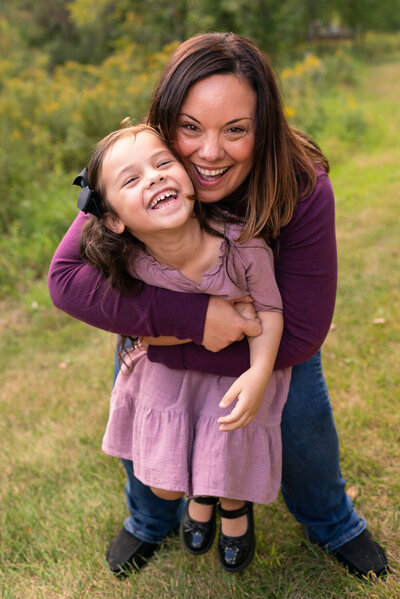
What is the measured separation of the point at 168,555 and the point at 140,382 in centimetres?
77

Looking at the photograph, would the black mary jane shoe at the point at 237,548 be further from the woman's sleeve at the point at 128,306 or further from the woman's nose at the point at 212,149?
the woman's nose at the point at 212,149

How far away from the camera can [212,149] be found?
5.46 ft

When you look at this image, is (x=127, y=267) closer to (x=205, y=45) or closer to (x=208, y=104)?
(x=208, y=104)

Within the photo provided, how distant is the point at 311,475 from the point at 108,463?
114 cm

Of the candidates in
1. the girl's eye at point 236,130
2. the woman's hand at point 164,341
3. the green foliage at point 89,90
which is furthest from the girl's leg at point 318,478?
the green foliage at point 89,90

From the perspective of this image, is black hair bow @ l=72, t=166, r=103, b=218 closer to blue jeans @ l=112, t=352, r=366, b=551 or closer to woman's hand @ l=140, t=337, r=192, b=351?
woman's hand @ l=140, t=337, r=192, b=351

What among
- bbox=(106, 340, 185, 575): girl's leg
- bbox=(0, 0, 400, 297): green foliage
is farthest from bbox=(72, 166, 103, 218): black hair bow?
bbox=(0, 0, 400, 297): green foliage

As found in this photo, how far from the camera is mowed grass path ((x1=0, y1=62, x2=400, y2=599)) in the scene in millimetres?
2111

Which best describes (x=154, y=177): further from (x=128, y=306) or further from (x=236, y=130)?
(x=128, y=306)

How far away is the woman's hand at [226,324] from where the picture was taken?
1727 millimetres

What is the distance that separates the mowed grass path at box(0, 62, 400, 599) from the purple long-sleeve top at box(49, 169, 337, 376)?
0.82m

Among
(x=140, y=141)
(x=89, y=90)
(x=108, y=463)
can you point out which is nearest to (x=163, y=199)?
(x=140, y=141)

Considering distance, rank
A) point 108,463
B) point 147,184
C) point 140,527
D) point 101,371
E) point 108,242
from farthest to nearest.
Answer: point 101,371
point 108,463
point 140,527
point 108,242
point 147,184

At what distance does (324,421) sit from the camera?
2.01 m
